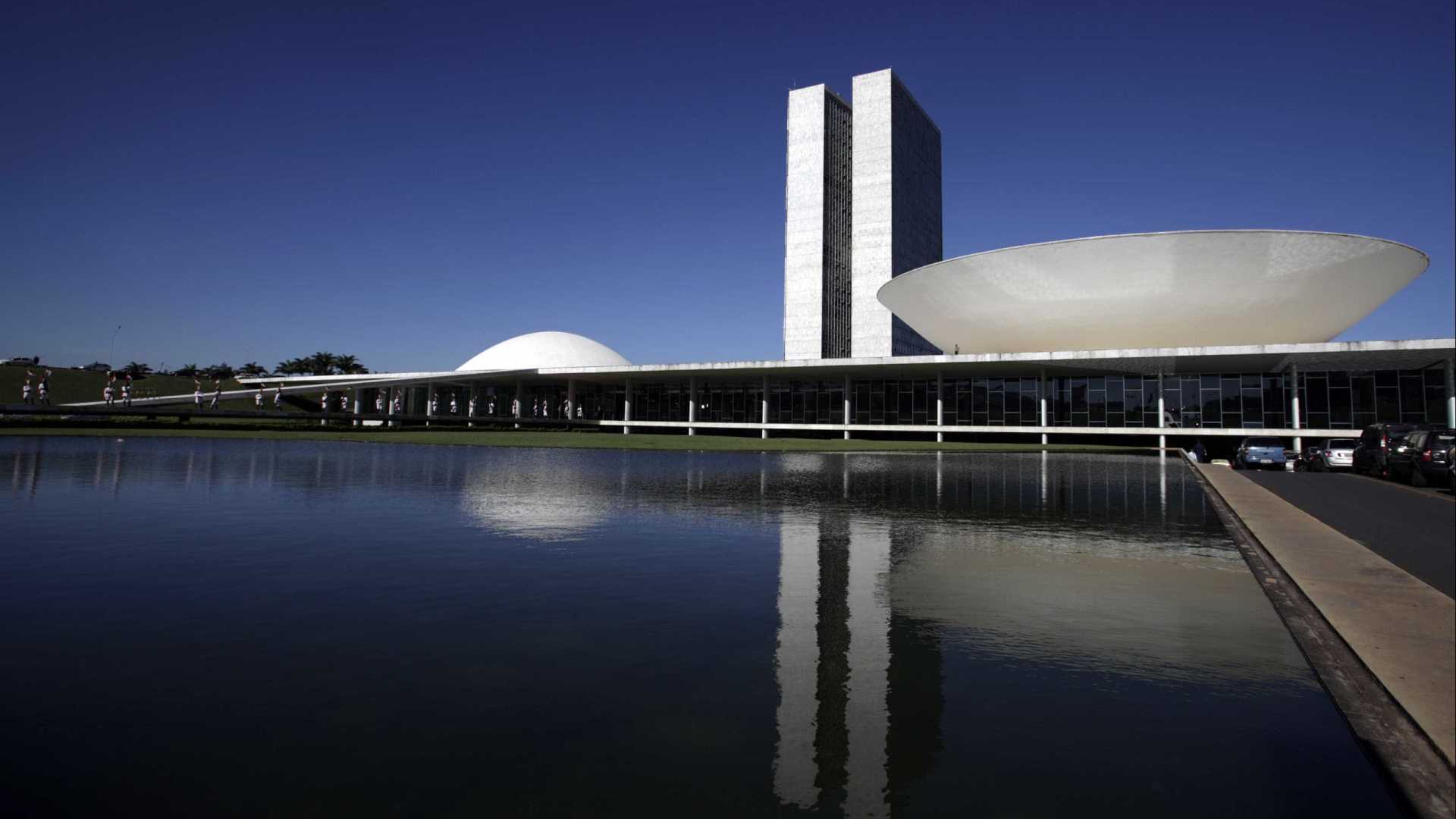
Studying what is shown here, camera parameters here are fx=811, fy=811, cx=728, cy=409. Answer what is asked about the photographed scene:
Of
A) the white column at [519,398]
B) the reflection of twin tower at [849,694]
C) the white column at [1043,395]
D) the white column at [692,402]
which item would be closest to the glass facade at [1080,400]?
the white column at [1043,395]

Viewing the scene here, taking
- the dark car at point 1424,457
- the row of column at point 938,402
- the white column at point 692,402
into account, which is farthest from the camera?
the white column at point 692,402

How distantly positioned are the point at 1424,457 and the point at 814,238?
334 ft

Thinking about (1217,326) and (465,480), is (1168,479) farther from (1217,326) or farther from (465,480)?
(1217,326)

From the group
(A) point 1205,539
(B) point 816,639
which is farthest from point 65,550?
(A) point 1205,539

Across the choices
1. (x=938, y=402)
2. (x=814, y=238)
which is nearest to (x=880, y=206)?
(x=814, y=238)

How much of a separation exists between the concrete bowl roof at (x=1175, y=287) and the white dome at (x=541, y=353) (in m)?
63.3

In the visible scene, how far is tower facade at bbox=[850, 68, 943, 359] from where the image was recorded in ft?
370

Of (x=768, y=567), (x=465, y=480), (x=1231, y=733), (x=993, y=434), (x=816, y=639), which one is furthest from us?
(x=993, y=434)

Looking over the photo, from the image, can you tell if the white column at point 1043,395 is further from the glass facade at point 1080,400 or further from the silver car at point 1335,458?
the silver car at point 1335,458

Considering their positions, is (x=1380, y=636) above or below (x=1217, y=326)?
below

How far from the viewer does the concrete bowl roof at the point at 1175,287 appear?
135 feet

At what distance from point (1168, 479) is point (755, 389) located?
133ft

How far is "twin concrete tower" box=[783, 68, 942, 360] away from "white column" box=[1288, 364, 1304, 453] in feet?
231

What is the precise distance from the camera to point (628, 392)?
61969 mm
